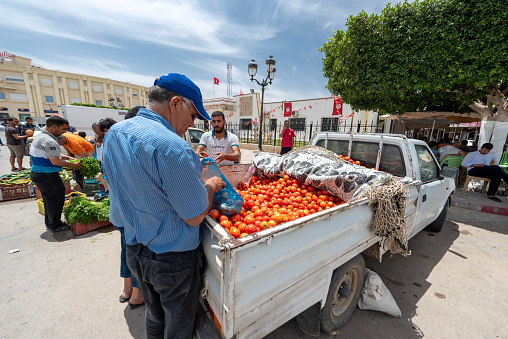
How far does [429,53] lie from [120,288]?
9206 millimetres

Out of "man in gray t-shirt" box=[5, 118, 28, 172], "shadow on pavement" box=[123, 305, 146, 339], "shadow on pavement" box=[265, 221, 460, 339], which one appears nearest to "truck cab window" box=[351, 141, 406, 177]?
"shadow on pavement" box=[265, 221, 460, 339]

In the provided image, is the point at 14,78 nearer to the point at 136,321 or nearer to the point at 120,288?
the point at 120,288

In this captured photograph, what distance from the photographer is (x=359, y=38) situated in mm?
7438

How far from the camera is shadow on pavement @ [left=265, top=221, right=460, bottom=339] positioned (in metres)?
2.33

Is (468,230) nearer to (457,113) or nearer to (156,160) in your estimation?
(156,160)

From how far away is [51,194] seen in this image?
12.8 ft

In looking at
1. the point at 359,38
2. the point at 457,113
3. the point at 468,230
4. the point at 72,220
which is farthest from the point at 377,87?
the point at 72,220

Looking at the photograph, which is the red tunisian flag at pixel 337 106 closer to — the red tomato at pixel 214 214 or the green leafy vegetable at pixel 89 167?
the green leafy vegetable at pixel 89 167

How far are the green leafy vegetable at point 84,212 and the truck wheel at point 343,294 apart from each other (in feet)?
14.0

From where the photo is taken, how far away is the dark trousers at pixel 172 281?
1380 mm

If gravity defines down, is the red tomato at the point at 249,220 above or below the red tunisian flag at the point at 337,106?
below

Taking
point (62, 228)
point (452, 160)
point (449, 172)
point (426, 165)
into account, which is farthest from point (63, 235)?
point (452, 160)

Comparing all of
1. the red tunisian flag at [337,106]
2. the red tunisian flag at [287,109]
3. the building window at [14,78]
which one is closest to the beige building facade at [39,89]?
the building window at [14,78]

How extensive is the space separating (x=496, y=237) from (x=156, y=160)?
7.07 meters
